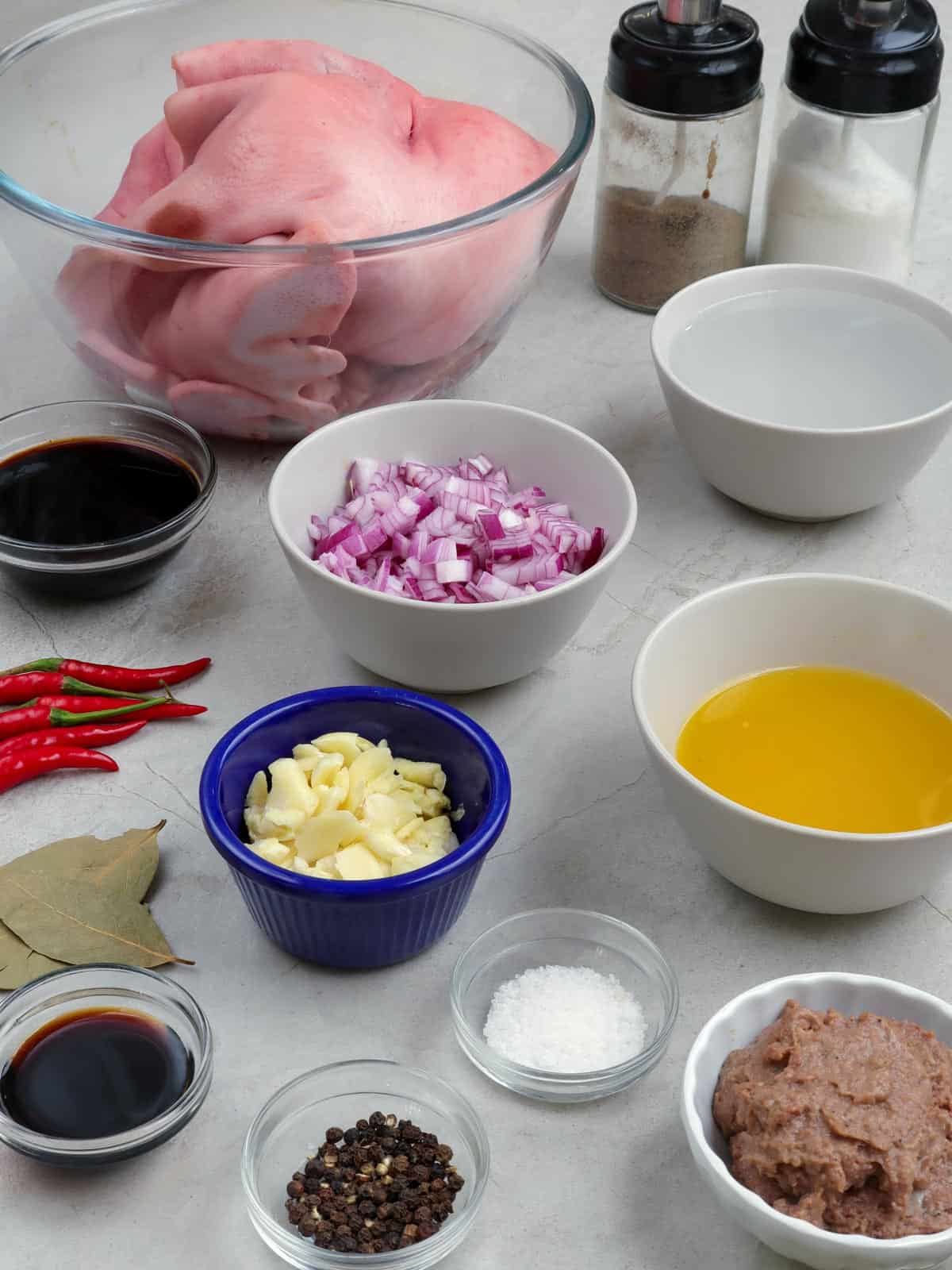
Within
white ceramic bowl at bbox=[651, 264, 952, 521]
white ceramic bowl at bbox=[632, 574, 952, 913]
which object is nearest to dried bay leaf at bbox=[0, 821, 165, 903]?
white ceramic bowl at bbox=[632, 574, 952, 913]

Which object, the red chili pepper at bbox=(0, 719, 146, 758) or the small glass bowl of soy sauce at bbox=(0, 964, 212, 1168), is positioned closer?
the small glass bowl of soy sauce at bbox=(0, 964, 212, 1168)

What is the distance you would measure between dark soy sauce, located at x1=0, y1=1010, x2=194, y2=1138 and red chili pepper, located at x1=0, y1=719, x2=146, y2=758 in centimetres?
36

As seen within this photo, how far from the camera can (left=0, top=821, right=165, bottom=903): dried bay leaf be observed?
1.39m

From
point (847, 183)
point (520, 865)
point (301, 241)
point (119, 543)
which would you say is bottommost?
point (520, 865)

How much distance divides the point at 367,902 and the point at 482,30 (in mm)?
1458

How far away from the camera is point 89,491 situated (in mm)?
1729

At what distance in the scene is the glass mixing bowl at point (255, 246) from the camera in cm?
173

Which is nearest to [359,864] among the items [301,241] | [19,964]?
[19,964]

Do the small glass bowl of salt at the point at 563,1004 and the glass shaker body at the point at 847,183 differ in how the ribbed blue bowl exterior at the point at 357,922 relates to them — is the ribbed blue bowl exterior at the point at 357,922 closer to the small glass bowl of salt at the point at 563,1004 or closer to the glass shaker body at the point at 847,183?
the small glass bowl of salt at the point at 563,1004

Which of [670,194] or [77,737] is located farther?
[670,194]

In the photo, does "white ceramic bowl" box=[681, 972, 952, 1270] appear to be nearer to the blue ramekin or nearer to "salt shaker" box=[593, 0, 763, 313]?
the blue ramekin

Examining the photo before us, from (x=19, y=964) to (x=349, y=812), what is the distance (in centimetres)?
31

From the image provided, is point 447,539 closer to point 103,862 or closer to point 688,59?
point 103,862

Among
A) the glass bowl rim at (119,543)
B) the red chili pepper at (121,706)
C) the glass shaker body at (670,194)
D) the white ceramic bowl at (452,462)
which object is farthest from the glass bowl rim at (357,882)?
the glass shaker body at (670,194)
